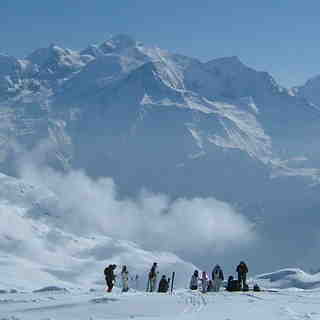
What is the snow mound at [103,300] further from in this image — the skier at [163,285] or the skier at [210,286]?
the skier at [210,286]

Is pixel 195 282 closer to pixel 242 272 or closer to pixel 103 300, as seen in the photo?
pixel 242 272

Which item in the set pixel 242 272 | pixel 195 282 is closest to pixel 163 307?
pixel 242 272

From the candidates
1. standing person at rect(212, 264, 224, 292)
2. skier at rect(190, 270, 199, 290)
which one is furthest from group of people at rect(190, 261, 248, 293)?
skier at rect(190, 270, 199, 290)

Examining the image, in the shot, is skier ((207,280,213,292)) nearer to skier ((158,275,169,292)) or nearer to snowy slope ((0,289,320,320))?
skier ((158,275,169,292))

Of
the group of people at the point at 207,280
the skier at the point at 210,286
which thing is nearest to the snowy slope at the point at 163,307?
the group of people at the point at 207,280

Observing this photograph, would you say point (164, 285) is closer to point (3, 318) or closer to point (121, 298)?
point (121, 298)

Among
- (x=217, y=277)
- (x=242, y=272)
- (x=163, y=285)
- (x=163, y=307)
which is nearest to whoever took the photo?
(x=163, y=307)

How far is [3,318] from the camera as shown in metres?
41.2

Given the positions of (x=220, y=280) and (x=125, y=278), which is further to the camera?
(x=125, y=278)

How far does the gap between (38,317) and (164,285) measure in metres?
22.4

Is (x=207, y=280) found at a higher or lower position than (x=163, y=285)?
higher

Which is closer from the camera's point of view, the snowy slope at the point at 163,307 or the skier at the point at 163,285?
the snowy slope at the point at 163,307

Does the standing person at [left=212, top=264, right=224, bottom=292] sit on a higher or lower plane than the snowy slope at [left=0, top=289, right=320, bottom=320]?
higher

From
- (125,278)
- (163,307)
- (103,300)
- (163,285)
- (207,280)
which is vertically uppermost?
(207,280)
